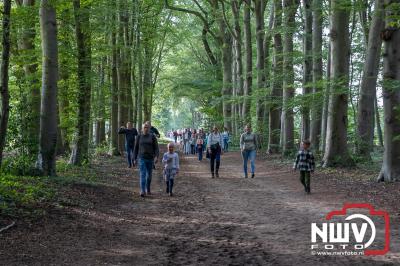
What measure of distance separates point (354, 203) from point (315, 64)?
966 centimetres

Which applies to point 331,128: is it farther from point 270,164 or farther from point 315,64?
point 270,164

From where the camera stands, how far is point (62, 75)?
57.4 ft

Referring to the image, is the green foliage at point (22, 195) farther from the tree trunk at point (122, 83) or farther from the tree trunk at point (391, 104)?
the tree trunk at point (122, 83)

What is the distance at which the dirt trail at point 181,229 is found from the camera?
6027 mm

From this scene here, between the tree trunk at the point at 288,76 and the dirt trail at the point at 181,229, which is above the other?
the tree trunk at the point at 288,76

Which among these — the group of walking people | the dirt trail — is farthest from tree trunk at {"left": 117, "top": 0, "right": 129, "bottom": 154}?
the dirt trail

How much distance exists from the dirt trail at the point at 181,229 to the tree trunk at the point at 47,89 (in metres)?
1.31

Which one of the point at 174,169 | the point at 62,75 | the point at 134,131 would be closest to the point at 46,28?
the point at 174,169

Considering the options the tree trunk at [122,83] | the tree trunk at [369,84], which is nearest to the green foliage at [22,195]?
the tree trunk at [369,84]

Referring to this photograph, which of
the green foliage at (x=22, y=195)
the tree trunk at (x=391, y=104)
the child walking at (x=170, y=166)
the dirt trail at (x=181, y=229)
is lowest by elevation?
the dirt trail at (x=181, y=229)

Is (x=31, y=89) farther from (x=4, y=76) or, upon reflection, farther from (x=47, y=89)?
(x=4, y=76)

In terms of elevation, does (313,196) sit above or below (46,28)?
below

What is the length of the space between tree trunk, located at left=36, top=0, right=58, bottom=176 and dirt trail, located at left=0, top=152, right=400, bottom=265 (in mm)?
1314

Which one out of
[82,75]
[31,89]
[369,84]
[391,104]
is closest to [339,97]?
[369,84]
